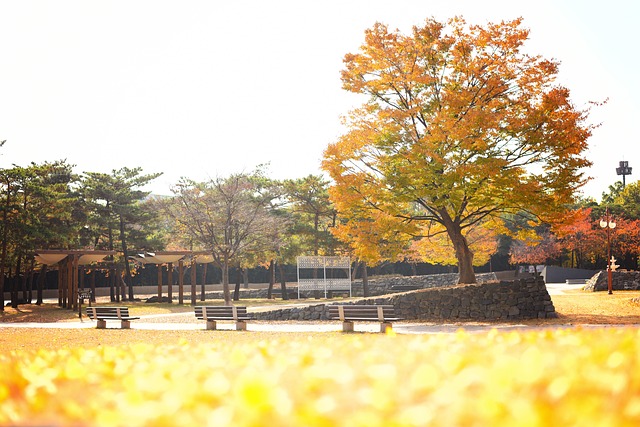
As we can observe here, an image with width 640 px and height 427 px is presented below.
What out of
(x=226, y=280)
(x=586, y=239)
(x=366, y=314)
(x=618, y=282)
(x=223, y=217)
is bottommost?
(x=618, y=282)

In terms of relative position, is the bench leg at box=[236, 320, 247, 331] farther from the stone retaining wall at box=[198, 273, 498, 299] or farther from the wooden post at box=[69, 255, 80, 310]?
the stone retaining wall at box=[198, 273, 498, 299]

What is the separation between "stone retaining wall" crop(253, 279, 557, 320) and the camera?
17219 mm

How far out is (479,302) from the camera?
17.6 metres

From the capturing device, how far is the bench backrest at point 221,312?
17.3 m

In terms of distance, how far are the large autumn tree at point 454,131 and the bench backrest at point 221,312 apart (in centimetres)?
429

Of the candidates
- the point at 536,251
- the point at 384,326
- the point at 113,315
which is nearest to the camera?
the point at 384,326

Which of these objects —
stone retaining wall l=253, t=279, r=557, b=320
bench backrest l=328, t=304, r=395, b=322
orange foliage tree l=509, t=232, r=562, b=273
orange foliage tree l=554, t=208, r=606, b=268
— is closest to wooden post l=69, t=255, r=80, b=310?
stone retaining wall l=253, t=279, r=557, b=320

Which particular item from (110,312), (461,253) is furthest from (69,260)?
(461,253)

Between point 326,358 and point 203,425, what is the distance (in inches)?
49.4

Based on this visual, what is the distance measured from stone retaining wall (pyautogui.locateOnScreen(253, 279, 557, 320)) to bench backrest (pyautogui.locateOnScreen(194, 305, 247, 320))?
122 inches

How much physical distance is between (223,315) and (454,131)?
8155 millimetres

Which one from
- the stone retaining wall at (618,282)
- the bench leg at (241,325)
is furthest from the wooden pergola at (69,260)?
the stone retaining wall at (618,282)

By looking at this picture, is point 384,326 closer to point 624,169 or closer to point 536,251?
point 536,251

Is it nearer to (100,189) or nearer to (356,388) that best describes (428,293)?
(356,388)
